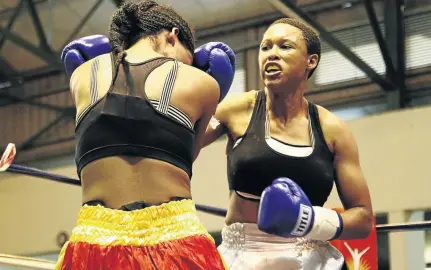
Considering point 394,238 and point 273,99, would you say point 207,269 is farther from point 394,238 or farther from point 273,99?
point 394,238

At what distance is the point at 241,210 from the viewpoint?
1982 millimetres

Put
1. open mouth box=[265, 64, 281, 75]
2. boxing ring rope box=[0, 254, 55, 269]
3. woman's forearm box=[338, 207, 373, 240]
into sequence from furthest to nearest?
1. boxing ring rope box=[0, 254, 55, 269]
2. open mouth box=[265, 64, 281, 75]
3. woman's forearm box=[338, 207, 373, 240]

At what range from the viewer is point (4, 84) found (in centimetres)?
762

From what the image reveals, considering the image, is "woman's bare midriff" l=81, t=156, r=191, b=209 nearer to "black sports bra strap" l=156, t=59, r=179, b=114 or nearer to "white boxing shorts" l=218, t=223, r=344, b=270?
"black sports bra strap" l=156, t=59, r=179, b=114

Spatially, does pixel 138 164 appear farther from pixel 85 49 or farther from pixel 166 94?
pixel 85 49

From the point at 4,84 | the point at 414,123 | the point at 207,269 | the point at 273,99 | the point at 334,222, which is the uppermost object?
the point at 4,84

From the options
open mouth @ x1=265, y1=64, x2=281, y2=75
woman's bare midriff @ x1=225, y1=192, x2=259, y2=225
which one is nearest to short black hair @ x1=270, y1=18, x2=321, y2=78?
open mouth @ x1=265, y1=64, x2=281, y2=75

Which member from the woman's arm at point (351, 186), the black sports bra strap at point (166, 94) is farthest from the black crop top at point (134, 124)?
the woman's arm at point (351, 186)

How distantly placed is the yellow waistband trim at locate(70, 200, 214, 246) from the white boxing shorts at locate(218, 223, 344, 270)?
53 cm

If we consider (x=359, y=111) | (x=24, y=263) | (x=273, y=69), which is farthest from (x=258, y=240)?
(x=359, y=111)

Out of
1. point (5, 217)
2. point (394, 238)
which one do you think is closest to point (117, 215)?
point (394, 238)

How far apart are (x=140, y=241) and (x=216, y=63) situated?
1.79ft

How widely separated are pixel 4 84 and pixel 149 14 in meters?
6.42

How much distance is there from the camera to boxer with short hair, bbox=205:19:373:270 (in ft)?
6.31
